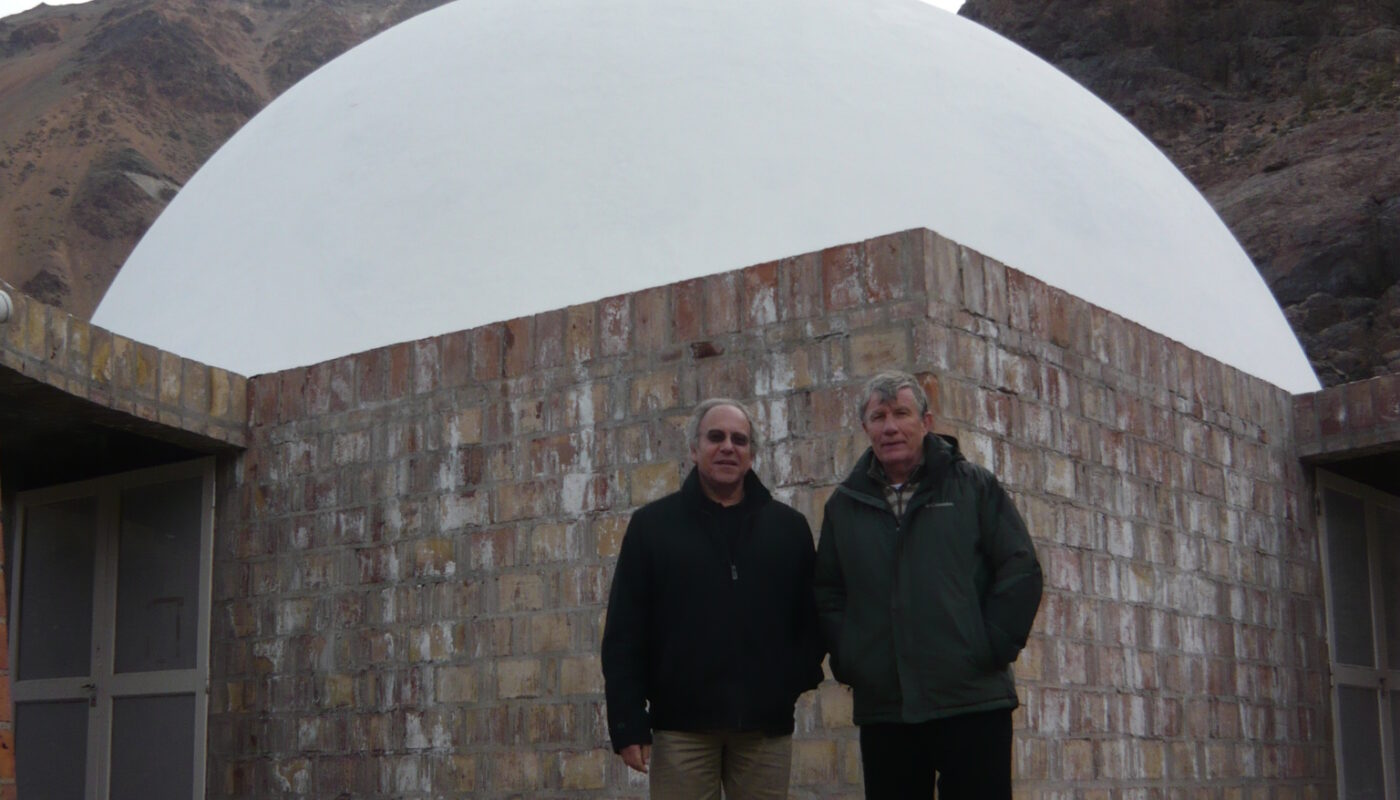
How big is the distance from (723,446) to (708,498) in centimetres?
16

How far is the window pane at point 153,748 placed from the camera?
7777mm

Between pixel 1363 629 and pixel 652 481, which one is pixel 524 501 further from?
pixel 1363 629

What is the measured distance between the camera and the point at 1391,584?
30.2ft

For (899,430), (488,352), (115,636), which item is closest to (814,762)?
(899,430)

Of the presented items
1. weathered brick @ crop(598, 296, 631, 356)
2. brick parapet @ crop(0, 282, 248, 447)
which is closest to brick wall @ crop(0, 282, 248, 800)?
brick parapet @ crop(0, 282, 248, 447)

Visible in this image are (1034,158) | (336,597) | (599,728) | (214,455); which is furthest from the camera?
(1034,158)

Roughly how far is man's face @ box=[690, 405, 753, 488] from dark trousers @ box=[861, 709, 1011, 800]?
0.72 m

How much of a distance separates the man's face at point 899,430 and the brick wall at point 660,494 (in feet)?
4.83

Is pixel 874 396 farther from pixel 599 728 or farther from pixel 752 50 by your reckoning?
pixel 752 50

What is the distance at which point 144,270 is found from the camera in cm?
1034

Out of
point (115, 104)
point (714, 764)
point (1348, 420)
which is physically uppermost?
point (115, 104)

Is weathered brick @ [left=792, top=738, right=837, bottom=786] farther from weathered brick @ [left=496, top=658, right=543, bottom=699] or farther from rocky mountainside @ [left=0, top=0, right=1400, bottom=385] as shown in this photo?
rocky mountainside @ [left=0, top=0, right=1400, bottom=385]

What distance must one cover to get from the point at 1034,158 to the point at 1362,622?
10.1 feet

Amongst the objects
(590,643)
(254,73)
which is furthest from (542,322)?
(254,73)
